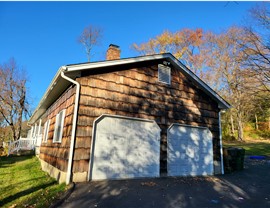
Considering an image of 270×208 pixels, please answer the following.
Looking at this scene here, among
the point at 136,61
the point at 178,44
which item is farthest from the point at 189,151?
the point at 178,44

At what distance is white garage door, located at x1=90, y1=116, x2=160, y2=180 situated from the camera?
24.0ft

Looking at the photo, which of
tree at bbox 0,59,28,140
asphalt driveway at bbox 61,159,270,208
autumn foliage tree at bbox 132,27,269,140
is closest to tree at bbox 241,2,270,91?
autumn foliage tree at bbox 132,27,269,140

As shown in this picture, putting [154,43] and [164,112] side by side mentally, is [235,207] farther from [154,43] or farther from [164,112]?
[154,43]

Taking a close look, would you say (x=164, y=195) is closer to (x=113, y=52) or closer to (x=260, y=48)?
(x=113, y=52)

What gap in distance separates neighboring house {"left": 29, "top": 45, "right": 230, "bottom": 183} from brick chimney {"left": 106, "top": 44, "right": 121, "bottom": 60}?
5 centimetres

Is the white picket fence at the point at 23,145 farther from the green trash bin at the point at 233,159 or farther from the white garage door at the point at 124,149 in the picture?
the green trash bin at the point at 233,159

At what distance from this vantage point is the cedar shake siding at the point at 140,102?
23.8 ft

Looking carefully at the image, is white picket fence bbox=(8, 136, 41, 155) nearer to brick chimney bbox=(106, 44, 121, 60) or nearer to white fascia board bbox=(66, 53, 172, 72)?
brick chimney bbox=(106, 44, 121, 60)

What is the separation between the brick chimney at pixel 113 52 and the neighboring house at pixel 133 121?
46mm

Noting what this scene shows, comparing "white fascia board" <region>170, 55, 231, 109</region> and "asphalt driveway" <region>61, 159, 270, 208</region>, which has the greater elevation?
"white fascia board" <region>170, 55, 231, 109</region>

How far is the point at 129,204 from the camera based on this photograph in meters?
5.10

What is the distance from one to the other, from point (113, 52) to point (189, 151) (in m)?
5.87

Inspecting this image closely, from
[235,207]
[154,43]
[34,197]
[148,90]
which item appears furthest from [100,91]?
[154,43]

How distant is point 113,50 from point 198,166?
6.83 m
